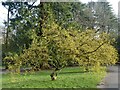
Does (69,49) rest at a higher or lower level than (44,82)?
higher

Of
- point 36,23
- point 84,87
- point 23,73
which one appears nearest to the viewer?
point 84,87

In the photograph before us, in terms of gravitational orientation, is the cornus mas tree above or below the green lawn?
above

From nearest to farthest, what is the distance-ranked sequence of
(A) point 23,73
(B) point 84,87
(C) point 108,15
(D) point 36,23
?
(B) point 84,87 < (A) point 23,73 < (D) point 36,23 < (C) point 108,15

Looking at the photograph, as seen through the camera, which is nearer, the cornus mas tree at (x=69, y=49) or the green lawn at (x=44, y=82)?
the green lawn at (x=44, y=82)

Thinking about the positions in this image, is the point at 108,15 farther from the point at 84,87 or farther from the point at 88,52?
the point at 84,87

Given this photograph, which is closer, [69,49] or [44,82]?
[69,49]

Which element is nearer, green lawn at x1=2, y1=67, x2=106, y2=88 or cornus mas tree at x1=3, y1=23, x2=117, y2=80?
green lawn at x1=2, y1=67, x2=106, y2=88

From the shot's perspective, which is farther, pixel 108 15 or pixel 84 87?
pixel 108 15

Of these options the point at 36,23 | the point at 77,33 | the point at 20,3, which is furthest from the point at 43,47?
the point at 20,3

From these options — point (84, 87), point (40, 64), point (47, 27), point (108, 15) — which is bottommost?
point (84, 87)

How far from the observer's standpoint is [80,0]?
20.8 ft

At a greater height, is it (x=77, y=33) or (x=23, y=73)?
(x=77, y=33)

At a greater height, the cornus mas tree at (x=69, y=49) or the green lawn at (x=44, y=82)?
the cornus mas tree at (x=69, y=49)

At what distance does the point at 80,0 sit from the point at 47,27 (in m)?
2.09
